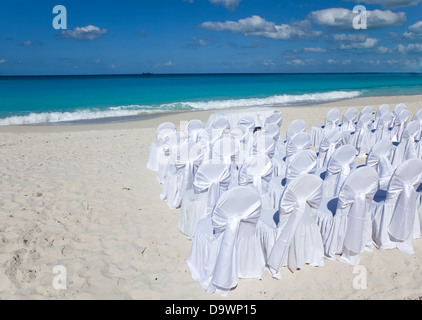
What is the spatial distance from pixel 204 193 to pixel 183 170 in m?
0.80

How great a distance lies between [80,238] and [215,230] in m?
1.96

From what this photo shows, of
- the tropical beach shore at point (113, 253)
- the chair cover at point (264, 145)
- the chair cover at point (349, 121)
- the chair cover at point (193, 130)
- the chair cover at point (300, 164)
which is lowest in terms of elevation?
the tropical beach shore at point (113, 253)

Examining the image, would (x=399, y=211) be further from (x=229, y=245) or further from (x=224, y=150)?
(x=224, y=150)

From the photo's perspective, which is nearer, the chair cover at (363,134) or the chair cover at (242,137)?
the chair cover at (242,137)

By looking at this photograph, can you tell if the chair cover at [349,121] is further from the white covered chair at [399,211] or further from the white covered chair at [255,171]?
the white covered chair at [255,171]

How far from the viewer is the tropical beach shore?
318cm

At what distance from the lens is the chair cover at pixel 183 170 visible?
4.80 metres

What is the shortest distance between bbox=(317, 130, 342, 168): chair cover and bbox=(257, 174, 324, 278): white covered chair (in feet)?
9.23

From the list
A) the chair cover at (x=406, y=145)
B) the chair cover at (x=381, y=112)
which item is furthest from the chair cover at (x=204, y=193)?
the chair cover at (x=381, y=112)

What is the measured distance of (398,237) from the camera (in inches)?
152

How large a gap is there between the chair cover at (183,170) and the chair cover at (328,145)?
8.32ft

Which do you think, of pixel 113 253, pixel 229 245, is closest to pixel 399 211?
pixel 229 245

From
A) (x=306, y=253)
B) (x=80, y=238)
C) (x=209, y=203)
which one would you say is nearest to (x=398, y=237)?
(x=306, y=253)
